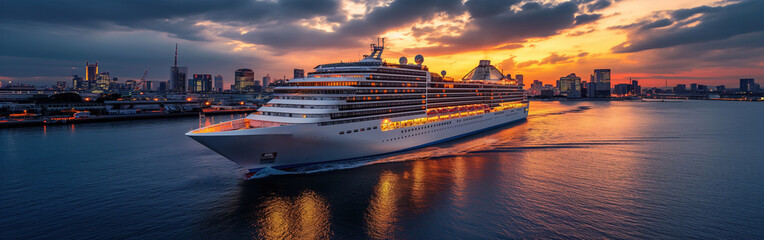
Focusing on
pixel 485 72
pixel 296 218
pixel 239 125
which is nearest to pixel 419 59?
pixel 239 125

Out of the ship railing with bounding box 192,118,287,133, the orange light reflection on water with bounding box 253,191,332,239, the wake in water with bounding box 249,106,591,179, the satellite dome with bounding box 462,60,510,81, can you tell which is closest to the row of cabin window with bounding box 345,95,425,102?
the wake in water with bounding box 249,106,591,179

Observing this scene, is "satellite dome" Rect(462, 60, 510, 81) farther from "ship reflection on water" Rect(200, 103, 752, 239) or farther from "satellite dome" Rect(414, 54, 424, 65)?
"ship reflection on water" Rect(200, 103, 752, 239)

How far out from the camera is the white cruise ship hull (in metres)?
21.0

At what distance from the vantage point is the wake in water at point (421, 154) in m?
24.0

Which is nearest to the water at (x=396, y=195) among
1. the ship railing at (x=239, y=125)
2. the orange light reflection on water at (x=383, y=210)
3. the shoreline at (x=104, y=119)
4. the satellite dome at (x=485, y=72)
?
the orange light reflection on water at (x=383, y=210)

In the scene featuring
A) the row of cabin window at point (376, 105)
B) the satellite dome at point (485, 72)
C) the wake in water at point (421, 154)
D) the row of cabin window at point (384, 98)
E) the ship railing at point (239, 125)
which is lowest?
the wake in water at point (421, 154)

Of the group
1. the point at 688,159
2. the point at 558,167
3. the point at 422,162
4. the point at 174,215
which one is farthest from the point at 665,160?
the point at 174,215

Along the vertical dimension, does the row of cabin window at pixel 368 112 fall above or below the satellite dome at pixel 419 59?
below

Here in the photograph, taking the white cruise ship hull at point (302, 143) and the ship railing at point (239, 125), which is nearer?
the white cruise ship hull at point (302, 143)

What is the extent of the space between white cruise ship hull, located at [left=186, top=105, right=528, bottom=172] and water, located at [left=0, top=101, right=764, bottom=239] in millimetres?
1045

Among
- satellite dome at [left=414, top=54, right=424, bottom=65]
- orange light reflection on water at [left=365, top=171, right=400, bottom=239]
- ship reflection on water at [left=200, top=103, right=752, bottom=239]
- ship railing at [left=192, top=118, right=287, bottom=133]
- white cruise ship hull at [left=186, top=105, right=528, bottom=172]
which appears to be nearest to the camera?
orange light reflection on water at [left=365, top=171, right=400, bottom=239]

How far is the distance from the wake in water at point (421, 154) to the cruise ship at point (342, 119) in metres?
0.50

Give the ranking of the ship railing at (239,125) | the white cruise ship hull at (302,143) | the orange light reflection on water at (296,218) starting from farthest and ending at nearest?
the ship railing at (239,125)
the white cruise ship hull at (302,143)
the orange light reflection on water at (296,218)

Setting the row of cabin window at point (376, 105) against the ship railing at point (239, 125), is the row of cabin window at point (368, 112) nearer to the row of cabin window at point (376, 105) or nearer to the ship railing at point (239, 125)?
the row of cabin window at point (376, 105)
